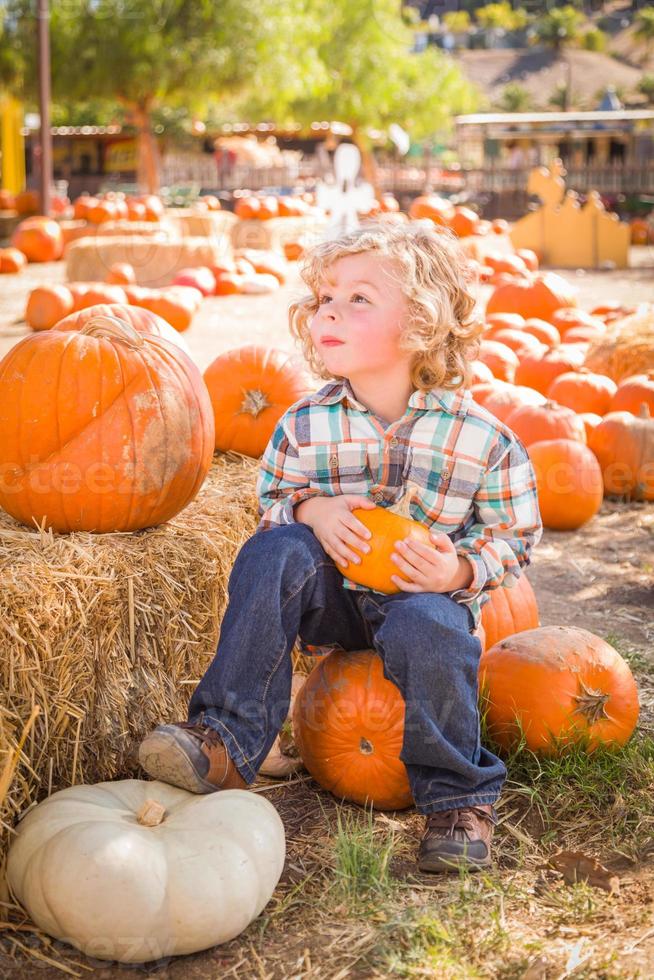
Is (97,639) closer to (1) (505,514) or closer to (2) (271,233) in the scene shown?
(1) (505,514)

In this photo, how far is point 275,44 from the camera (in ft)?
63.2

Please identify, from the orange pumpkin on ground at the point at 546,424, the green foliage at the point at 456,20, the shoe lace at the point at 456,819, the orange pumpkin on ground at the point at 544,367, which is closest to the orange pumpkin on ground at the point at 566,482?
the orange pumpkin on ground at the point at 546,424

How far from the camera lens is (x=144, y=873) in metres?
1.92

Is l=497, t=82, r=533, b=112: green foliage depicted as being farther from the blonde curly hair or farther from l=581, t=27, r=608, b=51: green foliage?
the blonde curly hair

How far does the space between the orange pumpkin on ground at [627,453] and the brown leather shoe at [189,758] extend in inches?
130

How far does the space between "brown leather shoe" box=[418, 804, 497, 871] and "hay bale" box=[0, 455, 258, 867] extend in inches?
29.3

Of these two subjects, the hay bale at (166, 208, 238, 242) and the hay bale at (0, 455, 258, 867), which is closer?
the hay bale at (0, 455, 258, 867)

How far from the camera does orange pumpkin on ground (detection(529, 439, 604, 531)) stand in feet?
15.2

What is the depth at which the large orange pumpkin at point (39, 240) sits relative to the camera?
14500mm

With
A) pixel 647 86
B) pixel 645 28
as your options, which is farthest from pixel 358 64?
pixel 645 28

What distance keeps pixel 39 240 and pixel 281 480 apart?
13.0 m

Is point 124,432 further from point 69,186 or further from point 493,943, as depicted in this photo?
point 69,186

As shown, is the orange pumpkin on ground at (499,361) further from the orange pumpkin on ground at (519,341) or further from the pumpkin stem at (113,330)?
the pumpkin stem at (113,330)

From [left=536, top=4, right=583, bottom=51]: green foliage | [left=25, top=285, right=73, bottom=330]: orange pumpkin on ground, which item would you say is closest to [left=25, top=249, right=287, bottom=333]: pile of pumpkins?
[left=25, top=285, right=73, bottom=330]: orange pumpkin on ground
